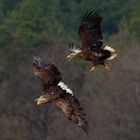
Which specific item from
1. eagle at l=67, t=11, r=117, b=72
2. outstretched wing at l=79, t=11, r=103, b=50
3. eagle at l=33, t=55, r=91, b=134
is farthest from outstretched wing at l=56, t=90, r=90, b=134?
outstretched wing at l=79, t=11, r=103, b=50

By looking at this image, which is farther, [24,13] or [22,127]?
[24,13]

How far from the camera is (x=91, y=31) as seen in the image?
60.4ft

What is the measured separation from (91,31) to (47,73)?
3.38 feet

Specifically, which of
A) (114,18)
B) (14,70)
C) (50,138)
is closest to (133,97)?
(50,138)

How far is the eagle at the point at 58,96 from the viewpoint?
→ 18.0m

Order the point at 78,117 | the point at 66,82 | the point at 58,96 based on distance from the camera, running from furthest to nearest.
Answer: the point at 66,82 → the point at 58,96 → the point at 78,117

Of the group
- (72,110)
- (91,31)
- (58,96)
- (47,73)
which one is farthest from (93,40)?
(72,110)

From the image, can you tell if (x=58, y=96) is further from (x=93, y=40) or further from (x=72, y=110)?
(x=93, y=40)

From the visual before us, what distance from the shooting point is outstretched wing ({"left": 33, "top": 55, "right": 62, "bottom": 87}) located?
18562mm

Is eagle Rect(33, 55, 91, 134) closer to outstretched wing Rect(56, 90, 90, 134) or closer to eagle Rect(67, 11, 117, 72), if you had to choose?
outstretched wing Rect(56, 90, 90, 134)

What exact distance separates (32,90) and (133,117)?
395 centimetres

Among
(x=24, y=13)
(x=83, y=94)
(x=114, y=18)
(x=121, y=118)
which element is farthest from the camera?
(x=114, y=18)

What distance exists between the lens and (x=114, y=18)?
198ft

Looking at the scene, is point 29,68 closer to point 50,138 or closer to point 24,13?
point 50,138
